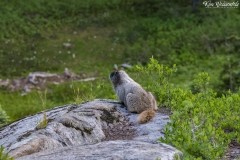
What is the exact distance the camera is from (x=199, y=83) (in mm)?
9836

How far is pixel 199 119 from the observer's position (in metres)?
7.43

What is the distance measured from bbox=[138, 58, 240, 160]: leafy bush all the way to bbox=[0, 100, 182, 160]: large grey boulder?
0.34 m

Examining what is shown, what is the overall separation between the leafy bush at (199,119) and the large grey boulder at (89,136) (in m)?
0.34

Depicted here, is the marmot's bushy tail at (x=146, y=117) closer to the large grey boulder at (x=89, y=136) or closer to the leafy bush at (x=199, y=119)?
the large grey boulder at (x=89, y=136)

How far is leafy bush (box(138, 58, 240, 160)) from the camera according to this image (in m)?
6.63

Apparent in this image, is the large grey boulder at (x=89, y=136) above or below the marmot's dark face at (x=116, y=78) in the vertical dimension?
below

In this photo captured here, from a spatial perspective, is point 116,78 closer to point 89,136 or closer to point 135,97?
point 135,97

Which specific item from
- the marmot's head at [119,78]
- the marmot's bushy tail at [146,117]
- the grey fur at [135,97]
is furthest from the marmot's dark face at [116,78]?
the marmot's bushy tail at [146,117]

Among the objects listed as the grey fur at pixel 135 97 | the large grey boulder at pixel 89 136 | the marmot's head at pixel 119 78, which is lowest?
the large grey boulder at pixel 89 136

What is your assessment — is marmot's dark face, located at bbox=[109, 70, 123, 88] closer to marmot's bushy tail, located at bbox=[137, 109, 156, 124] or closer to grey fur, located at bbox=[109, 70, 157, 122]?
grey fur, located at bbox=[109, 70, 157, 122]

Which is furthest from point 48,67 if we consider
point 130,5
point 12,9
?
point 130,5

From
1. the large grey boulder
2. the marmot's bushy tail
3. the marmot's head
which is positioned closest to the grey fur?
the marmot's head

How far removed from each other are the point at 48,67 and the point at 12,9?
33.2 ft

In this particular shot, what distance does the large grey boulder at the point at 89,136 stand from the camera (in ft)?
21.0
